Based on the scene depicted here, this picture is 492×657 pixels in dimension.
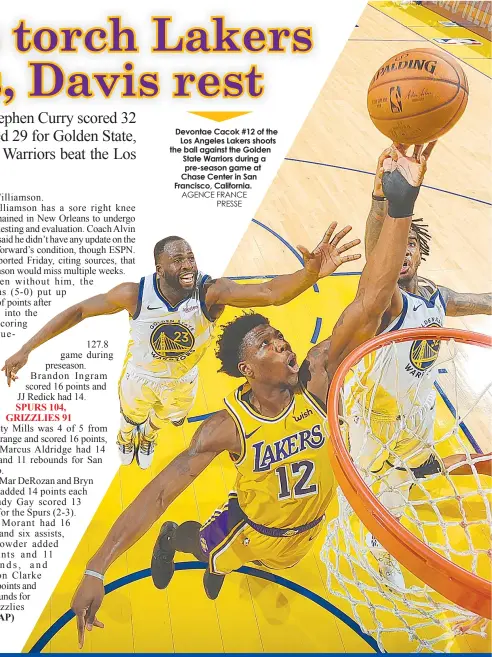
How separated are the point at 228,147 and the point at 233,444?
2.91ft

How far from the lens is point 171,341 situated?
8.15 feet

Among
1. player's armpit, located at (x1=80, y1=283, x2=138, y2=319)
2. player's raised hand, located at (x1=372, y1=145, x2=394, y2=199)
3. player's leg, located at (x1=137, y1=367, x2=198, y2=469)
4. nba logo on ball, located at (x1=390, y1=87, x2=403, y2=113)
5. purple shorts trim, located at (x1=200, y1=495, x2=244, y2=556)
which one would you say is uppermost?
nba logo on ball, located at (x1=390, y1=87, x2=403, y2=113)

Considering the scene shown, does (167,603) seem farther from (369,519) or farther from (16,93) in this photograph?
(16,93)

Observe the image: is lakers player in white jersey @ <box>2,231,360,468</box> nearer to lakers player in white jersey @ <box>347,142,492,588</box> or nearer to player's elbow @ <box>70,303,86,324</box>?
player's elbow @ <box>70,303,86,324</box>

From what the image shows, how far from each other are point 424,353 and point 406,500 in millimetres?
473

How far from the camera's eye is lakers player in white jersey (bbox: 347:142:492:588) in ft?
7.43

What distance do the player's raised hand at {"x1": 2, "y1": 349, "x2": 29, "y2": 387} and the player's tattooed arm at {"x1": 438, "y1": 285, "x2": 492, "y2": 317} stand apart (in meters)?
1.35

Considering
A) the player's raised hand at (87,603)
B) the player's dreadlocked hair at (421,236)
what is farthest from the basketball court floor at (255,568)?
A: the player's dreadlocked hair at (421,236)

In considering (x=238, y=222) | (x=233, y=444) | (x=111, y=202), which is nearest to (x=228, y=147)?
(x=238, y=222)

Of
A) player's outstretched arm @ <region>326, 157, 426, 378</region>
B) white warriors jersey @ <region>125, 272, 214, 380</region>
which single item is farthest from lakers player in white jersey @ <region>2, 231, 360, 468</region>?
player's outstretched arm @ <region>326, 157, 426, 378</region>

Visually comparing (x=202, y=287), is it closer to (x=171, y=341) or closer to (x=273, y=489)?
(x=171, y=341)

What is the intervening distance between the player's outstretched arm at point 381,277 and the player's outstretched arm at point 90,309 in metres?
0.62

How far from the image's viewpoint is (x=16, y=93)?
7.30ft

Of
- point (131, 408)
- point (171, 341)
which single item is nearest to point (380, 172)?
point (171, 341)
